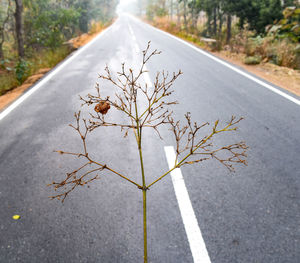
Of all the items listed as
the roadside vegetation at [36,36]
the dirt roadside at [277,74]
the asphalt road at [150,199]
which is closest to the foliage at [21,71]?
the roadside vegetation at [36,36]

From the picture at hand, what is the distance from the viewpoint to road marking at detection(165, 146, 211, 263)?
78.6 inches

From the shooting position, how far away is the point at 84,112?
4848 millimetres

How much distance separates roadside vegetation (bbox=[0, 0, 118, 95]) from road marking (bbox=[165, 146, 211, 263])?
21.1ft

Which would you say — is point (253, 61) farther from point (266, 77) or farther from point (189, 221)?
point (189, 221)

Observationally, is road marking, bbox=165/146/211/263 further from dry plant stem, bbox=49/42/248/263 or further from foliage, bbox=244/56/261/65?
foliage, bbox=244/56/261/65

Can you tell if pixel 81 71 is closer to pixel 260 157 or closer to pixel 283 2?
pixel 260 157

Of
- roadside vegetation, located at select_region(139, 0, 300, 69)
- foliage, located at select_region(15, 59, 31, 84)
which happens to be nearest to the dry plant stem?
foliage, located at select_region(15, 59, 31, 84)

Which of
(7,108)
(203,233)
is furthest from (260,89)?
(7,108)

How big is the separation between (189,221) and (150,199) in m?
0.51

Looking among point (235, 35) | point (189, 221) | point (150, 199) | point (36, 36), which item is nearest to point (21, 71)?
point (150, 199)

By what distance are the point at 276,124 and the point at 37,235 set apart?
4158mm

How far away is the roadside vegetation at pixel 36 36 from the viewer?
8375 mm

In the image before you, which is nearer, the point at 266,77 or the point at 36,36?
the point at 266,77

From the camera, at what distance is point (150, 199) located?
2600 millimetres
